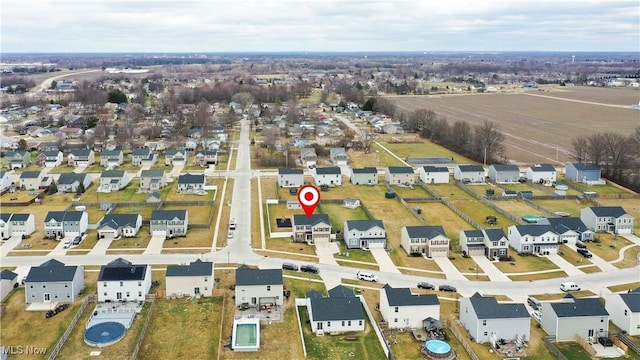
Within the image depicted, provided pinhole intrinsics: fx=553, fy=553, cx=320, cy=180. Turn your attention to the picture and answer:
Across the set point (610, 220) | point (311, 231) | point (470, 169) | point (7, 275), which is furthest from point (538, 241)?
point (7, 275)

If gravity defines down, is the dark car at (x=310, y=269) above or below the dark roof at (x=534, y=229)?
below

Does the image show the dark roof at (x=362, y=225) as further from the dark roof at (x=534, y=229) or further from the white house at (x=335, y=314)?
the white house at (x=335, y=314)

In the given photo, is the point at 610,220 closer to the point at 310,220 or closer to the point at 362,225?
the point at 362,225

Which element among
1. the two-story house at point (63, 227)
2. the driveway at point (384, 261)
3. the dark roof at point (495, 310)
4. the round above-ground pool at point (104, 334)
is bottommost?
the driveway at point (384, 261)

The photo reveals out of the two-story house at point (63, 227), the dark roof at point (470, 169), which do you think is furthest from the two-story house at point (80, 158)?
the dark roof at point (470, 169)

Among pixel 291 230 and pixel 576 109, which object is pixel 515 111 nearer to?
pixel 576 109

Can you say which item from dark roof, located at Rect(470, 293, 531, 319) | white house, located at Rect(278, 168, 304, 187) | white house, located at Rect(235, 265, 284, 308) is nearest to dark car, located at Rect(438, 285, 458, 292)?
dark roof, located at Rect(470, 293, 531, 319)
